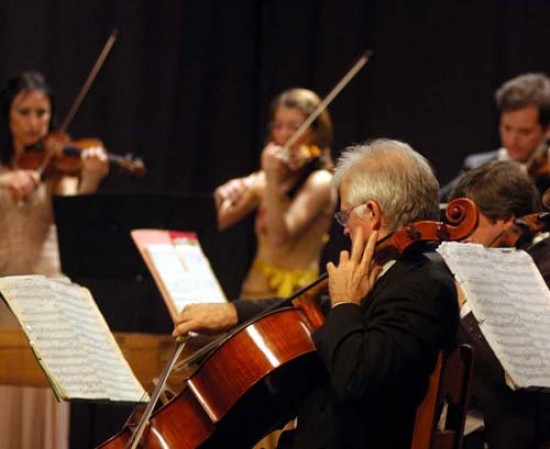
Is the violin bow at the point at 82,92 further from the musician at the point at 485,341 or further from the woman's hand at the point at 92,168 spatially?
the musician at the point at 485,341

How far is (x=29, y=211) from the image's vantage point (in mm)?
4652

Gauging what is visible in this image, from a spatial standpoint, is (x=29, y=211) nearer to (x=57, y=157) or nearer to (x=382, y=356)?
(x=57, y=157)

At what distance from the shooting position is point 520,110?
14.3ft

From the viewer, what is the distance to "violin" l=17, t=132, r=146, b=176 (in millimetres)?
4785

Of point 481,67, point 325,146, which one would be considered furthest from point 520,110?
point 481,67

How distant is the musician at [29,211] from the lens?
13.6 ft

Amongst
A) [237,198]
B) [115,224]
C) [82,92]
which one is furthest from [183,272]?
[82,92]

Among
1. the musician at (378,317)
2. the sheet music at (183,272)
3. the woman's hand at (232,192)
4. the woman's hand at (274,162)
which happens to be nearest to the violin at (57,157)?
the woman's hand at (232,192)

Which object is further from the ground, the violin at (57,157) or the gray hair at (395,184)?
the gray hair at (395,184)

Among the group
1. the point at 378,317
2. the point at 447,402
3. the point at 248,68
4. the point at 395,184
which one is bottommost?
the point at 447,402

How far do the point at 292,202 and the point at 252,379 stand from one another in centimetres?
234

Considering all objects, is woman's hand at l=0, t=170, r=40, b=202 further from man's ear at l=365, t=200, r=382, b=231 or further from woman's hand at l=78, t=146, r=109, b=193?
man's ear at l=365, t=200, r=382, b=231

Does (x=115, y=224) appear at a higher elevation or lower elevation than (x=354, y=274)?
lower

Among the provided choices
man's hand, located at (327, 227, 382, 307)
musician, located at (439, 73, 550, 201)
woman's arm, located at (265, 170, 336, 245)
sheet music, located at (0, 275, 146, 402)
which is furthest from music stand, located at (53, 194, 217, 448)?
man's hand, located at (327, 227, 382, 307)
